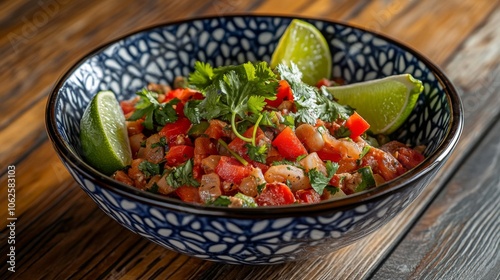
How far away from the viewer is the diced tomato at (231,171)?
1.99 meters

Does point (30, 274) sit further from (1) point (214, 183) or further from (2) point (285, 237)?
(2) point (285, 237)

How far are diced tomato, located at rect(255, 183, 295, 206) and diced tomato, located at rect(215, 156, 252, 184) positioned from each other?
0.10m

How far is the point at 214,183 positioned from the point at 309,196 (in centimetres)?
30

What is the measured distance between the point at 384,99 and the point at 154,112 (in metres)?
0.89

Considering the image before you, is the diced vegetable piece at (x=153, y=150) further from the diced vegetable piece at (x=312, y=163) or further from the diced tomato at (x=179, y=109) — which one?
Result: the diced vegetable piece at (x=312, y=163)

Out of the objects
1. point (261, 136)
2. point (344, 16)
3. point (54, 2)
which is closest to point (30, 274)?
point (261, 136)

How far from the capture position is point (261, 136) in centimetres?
209

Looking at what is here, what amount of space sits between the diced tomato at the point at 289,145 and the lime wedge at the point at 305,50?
26.8 inches

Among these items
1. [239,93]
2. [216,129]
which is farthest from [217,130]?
[239,93]

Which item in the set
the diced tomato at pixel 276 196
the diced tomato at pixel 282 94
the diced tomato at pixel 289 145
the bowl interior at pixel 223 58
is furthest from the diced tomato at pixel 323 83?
the diced tomato at pixel 276 196

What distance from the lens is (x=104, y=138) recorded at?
2197 mm

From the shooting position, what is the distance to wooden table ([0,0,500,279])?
2.14 meters

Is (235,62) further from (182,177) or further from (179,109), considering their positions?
(182,177)

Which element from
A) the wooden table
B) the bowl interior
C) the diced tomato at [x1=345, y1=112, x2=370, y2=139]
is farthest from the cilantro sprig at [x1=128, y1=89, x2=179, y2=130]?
the diced tomato at [x1=345, y1=112, x2=370, y2=139]
